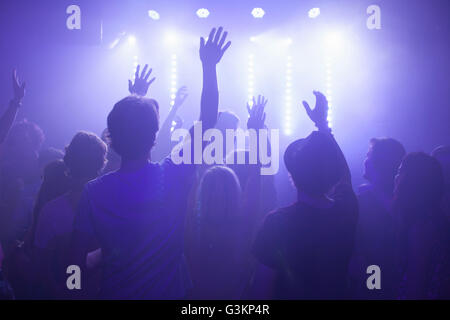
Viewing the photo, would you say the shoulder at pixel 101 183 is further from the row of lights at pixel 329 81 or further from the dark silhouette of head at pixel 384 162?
the row of lights at pixel 329 81

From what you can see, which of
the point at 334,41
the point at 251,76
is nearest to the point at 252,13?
the point at 251,76

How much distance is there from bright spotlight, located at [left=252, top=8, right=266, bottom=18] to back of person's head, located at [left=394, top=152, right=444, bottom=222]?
5.09 m

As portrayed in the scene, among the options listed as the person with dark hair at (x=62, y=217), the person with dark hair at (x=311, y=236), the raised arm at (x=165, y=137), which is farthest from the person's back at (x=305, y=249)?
the raised arm at (x=165, y=137)

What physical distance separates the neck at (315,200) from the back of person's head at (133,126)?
71 centimetres

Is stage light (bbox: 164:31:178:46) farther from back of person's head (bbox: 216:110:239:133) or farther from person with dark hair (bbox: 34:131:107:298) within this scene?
person with dark hair (bbox: 34:131:107:298)

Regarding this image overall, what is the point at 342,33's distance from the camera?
6.32 meters

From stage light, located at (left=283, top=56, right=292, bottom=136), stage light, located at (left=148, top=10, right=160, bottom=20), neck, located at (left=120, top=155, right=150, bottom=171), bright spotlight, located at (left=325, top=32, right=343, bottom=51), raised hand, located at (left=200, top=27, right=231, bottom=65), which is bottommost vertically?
neck, located at (left=120, top=155, right=150, bottom=171)

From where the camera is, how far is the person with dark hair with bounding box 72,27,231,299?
1.37 meters

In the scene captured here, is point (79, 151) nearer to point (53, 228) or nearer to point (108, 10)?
point (53, 228)

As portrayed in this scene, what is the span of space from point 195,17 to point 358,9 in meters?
2.97

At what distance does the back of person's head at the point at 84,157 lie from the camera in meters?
1.93

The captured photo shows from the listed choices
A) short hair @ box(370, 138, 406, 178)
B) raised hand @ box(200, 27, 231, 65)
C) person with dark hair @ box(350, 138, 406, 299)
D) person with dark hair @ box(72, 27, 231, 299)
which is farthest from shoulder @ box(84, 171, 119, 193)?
short hair @ box(370, 138, 406, 178)

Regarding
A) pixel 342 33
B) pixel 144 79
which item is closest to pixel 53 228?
pixel 144 79
